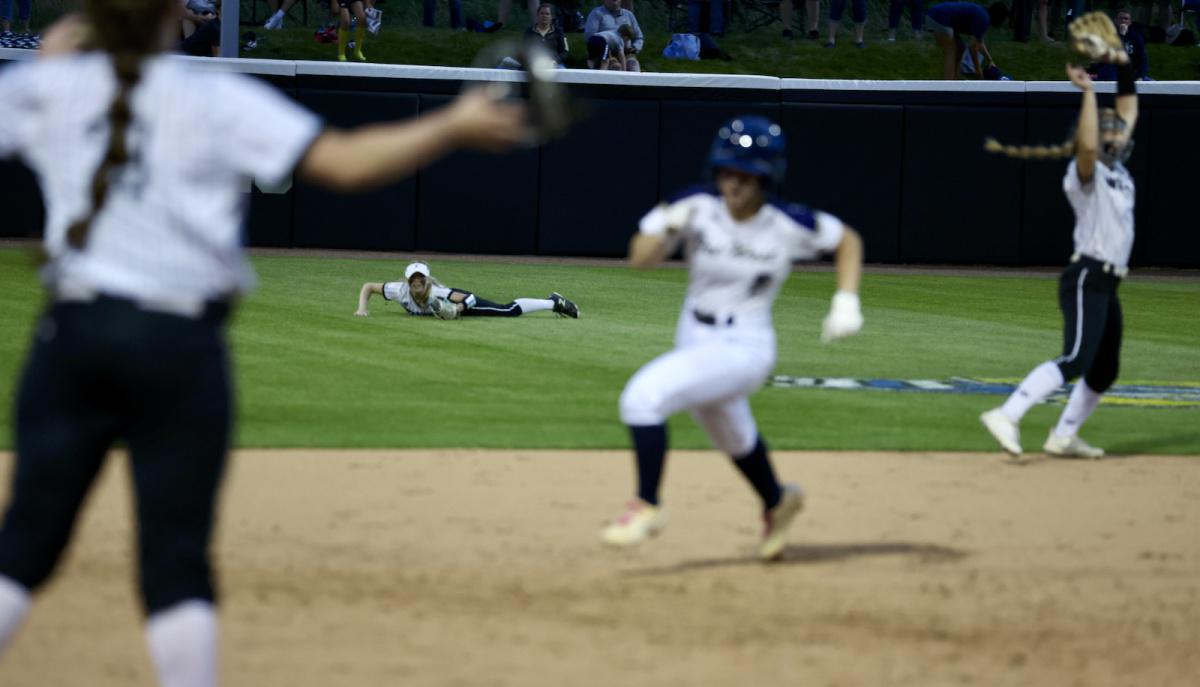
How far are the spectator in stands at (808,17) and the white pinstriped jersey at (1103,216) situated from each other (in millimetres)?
20944

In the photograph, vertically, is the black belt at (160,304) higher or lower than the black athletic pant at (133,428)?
higher

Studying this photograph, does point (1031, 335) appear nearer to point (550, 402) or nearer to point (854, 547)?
point (550, 402)

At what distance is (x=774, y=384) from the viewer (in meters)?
13.2

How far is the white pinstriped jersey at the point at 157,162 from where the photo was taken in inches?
147

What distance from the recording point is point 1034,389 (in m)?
10.0

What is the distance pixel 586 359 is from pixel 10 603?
1075 centimetres

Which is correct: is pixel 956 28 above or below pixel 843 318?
above

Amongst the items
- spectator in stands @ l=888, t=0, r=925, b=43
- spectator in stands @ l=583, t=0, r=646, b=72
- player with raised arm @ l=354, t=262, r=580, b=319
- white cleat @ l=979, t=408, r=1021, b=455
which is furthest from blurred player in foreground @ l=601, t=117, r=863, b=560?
spectator in stands @ l=888, t=0, r=925, b=43

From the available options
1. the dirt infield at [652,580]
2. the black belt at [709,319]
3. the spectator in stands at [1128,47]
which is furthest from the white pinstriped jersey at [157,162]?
the spectator in stands at [1128,47]

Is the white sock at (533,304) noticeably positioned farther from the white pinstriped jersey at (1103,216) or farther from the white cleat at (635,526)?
the white cleat at (635,526)

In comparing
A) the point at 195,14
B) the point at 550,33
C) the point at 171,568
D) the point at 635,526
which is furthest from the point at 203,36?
the point at 171,568

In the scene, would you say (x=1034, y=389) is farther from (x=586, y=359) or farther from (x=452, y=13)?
(x=452, y=13)

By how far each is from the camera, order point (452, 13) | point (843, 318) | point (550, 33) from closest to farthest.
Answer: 1. point (843, 318)
2. point (550, 33)
3. point (452, 13)

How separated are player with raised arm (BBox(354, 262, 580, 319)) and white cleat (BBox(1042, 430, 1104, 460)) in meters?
7.86
